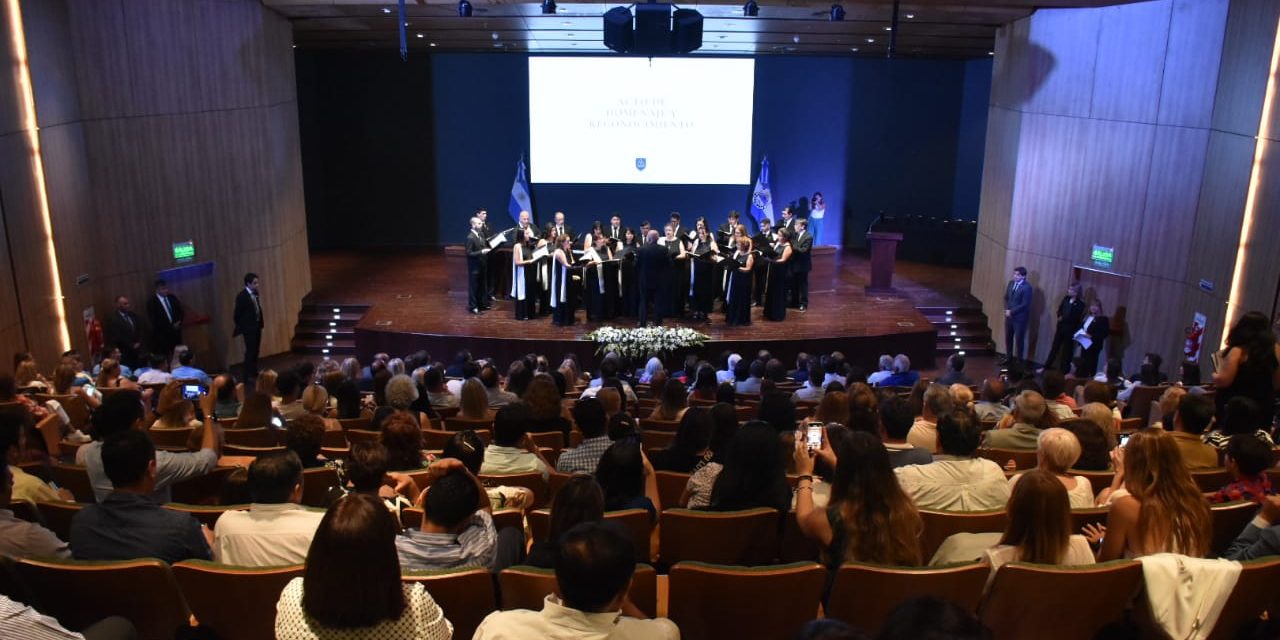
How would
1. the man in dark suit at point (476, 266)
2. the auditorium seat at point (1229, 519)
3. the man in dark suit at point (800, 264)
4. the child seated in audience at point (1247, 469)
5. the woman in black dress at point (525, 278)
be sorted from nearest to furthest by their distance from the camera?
the auditorium seat at point (1229, 519)
the child seated in audience at point (1247, 469)
the woman in black dress at point (525, 278)
the man in dark suit at point (476, 266)
the man in dark suit at point (800, 264)

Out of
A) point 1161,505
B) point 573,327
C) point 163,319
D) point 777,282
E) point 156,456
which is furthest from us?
Result: point 777,282

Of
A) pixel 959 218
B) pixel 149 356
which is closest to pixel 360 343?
pixel 149 356

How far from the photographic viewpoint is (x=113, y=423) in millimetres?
4109

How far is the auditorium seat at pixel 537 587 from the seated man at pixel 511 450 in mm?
1258

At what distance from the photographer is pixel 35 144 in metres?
8.87

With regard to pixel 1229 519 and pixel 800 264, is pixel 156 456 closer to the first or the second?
pixel 1229 519

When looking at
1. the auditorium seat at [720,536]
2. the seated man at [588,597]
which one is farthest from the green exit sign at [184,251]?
the seated man at [588,597]

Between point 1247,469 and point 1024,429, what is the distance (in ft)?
4.62

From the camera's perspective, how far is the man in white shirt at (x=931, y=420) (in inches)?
189

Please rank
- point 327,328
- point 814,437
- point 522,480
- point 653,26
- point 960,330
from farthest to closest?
1. point 960,330
2. point 327,328
3. point 653,26
4. point 814,437
5. point 522,480

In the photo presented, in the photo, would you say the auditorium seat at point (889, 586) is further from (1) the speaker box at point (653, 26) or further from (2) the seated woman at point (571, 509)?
(1) the speaker box at point (653, 26)

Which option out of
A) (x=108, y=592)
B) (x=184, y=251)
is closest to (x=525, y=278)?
(x=184, y=251)

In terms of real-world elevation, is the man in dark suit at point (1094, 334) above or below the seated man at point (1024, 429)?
below

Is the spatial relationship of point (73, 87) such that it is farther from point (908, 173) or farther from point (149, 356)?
point (908, 173)
